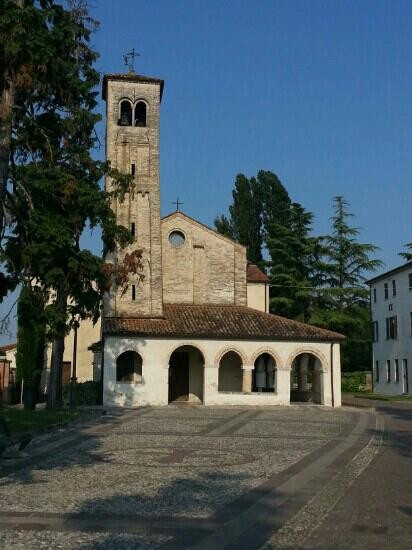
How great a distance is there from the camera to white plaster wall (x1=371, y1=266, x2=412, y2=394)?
157ft

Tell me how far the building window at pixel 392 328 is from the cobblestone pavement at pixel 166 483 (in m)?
31.2

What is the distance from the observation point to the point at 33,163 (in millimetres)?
14875

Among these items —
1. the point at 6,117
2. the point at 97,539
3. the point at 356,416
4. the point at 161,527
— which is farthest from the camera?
the point at 356,416

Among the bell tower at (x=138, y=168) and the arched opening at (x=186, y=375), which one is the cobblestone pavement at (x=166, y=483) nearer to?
the bell tower at (x=138, y=168)

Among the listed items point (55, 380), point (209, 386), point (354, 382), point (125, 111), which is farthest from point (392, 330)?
point (55, 380)

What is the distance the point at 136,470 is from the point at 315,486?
3406 millimetres

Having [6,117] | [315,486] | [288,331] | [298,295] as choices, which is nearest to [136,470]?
[315,486]

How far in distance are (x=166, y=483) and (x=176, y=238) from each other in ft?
86.5

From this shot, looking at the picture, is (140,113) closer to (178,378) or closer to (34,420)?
(178,378)

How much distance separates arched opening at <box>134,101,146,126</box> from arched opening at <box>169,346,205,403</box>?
12.8 metres

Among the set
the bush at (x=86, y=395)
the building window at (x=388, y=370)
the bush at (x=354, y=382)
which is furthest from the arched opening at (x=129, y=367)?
the bush at (x=354, y=382)

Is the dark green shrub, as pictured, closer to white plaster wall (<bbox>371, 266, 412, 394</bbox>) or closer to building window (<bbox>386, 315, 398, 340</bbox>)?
white plaster wall (<bbox>371, 266, 412, 394</bbox>)

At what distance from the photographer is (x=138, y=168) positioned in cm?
3372

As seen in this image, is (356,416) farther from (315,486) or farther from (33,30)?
(33,30)
